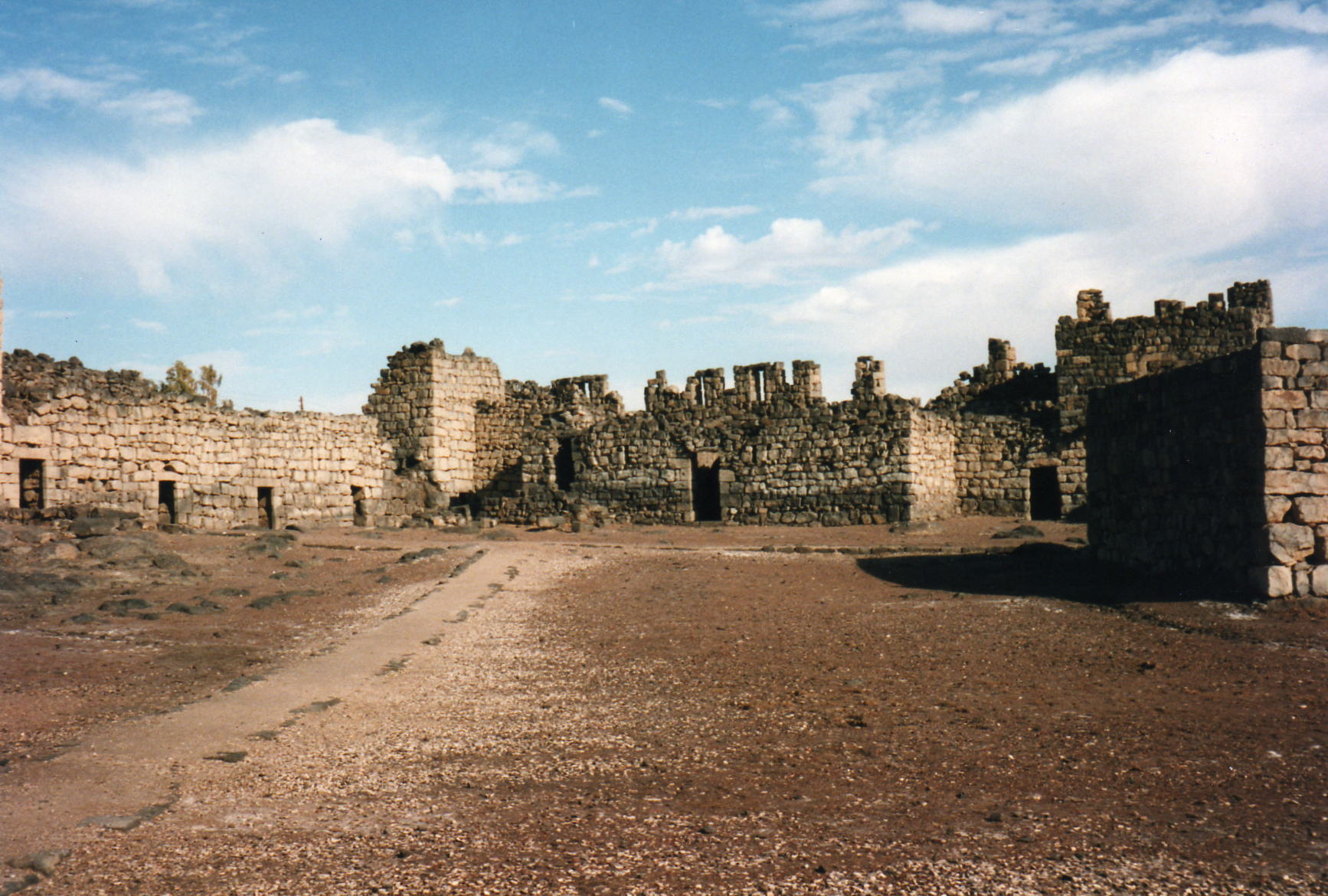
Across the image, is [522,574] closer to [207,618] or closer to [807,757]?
[207,618]

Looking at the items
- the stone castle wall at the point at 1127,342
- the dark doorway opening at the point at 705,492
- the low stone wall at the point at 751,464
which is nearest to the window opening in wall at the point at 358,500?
the low stone wall at the point at 751,464

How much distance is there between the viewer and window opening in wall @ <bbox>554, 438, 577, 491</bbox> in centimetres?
2938

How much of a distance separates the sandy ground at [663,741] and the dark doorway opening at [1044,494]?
13737 mm

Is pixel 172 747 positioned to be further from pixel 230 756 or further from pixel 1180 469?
pixel 1180 469

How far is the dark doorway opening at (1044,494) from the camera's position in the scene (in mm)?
27141

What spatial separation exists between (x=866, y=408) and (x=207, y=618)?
16668 mm

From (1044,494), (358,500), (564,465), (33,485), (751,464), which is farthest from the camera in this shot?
(564,465)

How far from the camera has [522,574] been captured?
55.0 ft

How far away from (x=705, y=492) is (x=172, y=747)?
2176cm

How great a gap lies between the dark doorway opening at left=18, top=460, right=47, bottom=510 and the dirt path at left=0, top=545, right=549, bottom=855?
11.6 metres

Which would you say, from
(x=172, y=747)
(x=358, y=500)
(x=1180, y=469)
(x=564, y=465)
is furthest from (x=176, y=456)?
(x=1180, y=469)

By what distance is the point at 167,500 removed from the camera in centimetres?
2266

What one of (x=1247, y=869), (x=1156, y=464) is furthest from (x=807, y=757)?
(x=1156, y=464)

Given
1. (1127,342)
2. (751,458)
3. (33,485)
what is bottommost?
(33,485)
